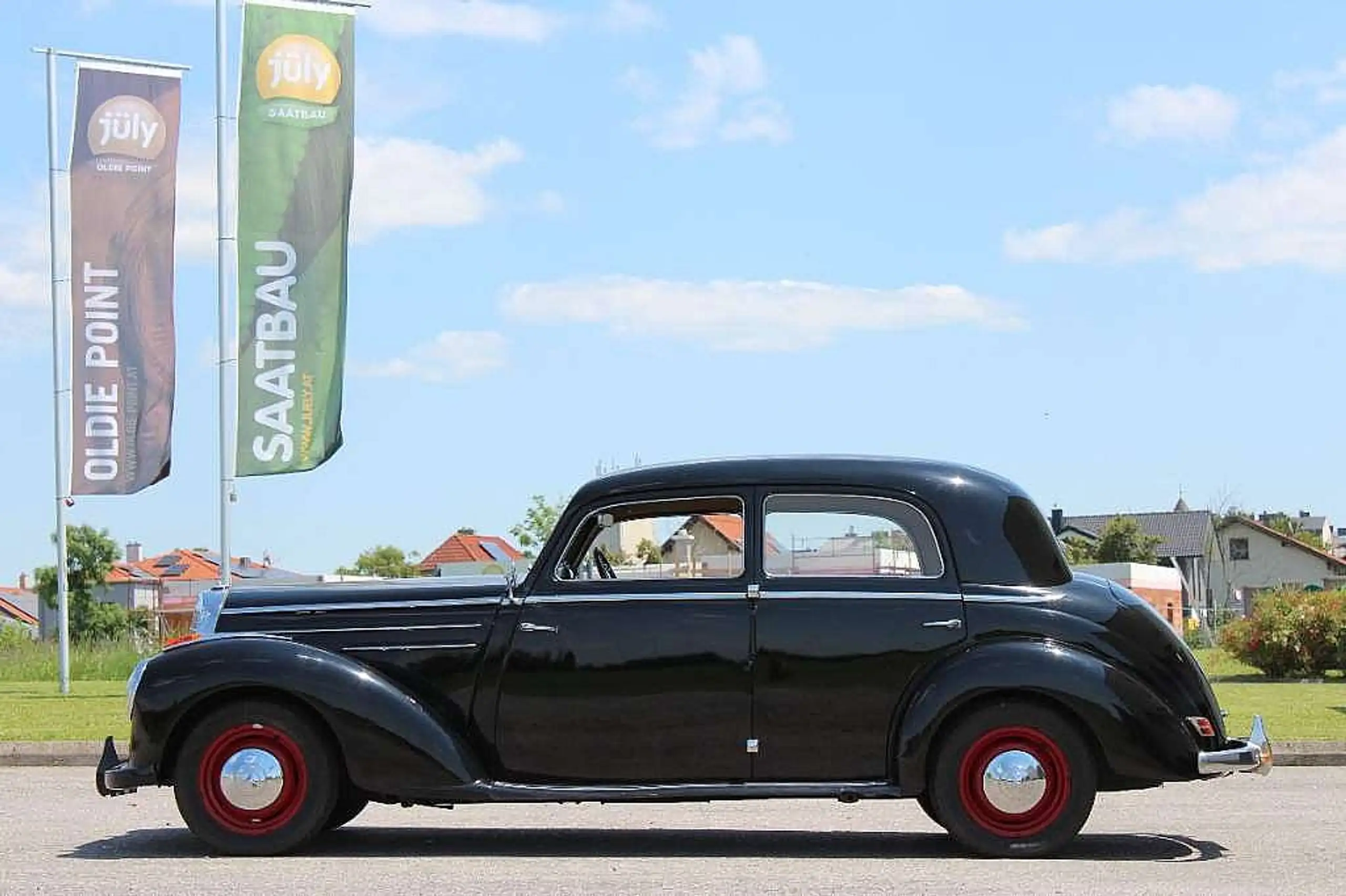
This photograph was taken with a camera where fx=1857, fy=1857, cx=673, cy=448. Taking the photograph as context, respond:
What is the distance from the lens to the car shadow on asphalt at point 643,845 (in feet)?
28.1

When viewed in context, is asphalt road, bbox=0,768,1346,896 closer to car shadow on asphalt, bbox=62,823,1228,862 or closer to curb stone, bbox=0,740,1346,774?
car shadow on asphalt, bbox=62,823,1228,862

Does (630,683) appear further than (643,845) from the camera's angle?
No

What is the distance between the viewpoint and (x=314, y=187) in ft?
80.1

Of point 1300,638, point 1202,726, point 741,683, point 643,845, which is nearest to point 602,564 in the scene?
point 741,683

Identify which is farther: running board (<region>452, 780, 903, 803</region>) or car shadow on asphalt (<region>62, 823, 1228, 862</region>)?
car shadow on asphalt (<region>62, 823, 1228, 862</region>)

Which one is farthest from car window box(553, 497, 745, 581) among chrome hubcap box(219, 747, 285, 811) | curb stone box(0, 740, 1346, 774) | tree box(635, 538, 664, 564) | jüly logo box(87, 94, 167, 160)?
jüly logo box(87, 94, 167, 160)

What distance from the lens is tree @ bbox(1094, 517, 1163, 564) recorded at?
82062mm

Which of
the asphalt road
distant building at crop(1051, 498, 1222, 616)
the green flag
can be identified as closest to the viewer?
the asphalt road

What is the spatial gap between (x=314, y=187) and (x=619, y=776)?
1723 centimetres

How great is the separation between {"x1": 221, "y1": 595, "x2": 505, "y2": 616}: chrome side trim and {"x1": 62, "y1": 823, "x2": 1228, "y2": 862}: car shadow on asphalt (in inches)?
44.0

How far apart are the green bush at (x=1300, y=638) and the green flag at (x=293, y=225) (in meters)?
14.7

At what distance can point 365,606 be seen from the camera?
8875 mm

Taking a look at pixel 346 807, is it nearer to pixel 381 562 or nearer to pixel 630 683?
pixel 630 683

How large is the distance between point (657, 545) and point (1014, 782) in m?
2.01
